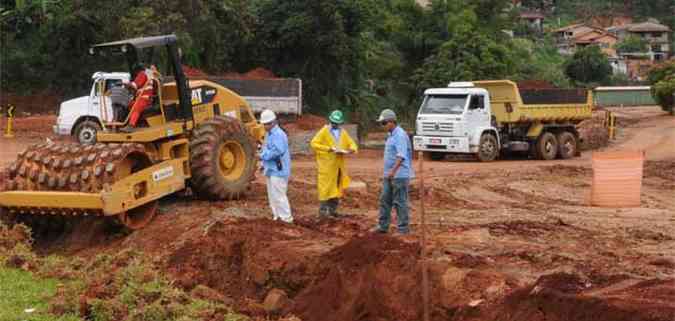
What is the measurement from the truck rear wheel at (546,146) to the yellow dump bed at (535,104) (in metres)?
0.52

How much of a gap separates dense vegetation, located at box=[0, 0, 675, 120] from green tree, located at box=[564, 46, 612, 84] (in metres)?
29.3

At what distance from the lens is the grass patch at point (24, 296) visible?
33.4 feet

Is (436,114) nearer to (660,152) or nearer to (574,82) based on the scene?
(660,152)

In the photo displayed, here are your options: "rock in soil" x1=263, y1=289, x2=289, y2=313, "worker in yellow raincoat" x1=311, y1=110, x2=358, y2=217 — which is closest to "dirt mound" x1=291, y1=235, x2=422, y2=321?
"rock in soil" x1=263, y1=289, x2=289, y2=313

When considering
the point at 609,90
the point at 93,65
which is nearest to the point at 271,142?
the point at 93,65

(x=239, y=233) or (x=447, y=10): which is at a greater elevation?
(x=447, y=10)

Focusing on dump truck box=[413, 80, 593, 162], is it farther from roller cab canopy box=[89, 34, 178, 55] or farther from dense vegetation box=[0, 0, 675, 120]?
roller cab canopy box=[89, 34, 178, 55]

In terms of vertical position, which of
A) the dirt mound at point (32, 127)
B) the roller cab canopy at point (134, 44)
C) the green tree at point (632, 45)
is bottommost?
the dirt mound at point (32, 127)

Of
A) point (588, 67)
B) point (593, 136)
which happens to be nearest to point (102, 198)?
point (593, 136)

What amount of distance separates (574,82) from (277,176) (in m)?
64.7

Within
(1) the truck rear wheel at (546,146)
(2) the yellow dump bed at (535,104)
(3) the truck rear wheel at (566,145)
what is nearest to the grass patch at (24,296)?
(2) the yellow dump bed at (535,104)

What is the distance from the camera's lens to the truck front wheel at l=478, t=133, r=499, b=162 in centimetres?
2922

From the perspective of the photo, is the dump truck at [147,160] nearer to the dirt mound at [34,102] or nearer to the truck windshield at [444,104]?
the truck windshield at [444,104]

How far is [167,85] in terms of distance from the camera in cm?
1625
